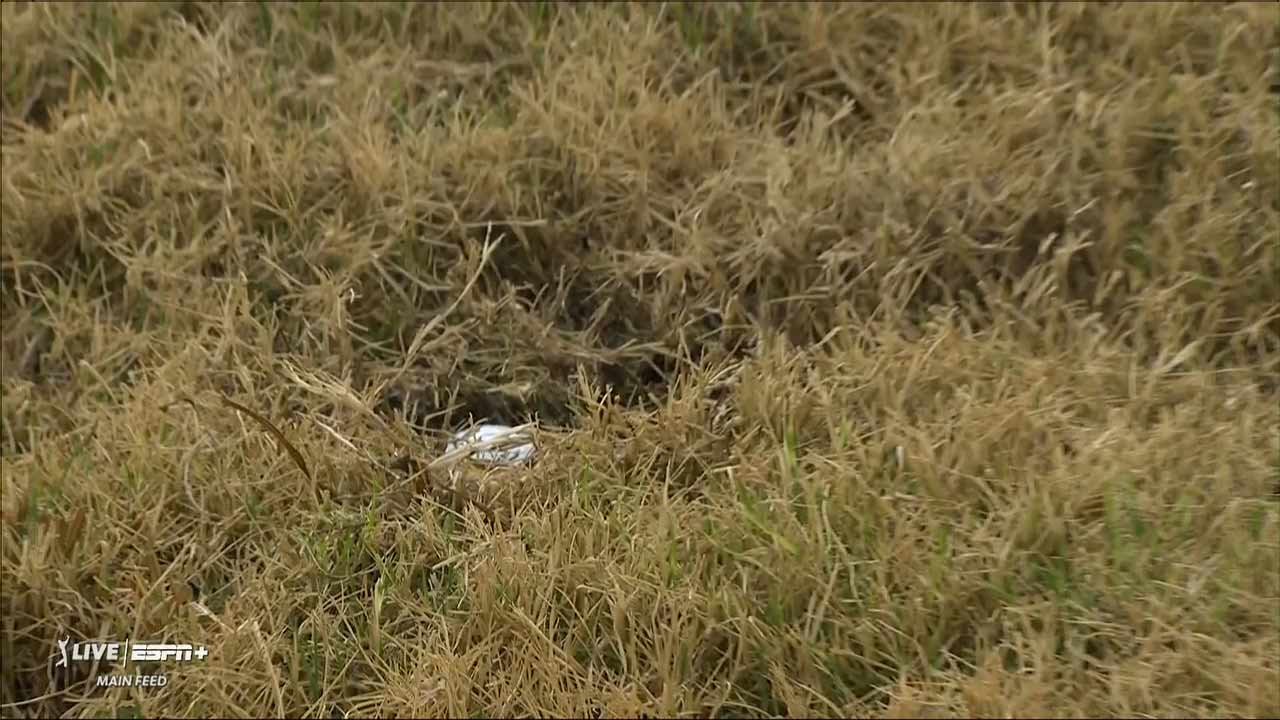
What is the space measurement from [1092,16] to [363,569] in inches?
67.5

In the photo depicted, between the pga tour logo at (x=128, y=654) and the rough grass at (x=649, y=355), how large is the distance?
22mm

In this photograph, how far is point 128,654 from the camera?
1.82 meters

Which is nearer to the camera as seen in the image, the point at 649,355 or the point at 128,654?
the point at 128,654

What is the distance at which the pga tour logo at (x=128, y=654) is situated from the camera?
1.79 m

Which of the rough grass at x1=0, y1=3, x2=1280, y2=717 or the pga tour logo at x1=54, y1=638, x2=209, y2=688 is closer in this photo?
the rough grass at x1=0, y1=3, x2=1280, y2=717

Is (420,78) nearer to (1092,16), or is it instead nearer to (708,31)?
(708,31)

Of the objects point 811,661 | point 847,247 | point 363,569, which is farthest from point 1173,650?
point 363,569

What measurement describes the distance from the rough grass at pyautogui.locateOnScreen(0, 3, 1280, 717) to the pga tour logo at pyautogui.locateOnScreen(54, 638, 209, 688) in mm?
22

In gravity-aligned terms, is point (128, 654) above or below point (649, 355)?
below

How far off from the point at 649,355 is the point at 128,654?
0.91 m

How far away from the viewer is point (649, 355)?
2.25 metres

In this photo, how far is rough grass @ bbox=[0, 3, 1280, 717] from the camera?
5.55 ft

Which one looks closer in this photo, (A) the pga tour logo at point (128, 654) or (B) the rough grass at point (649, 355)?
(B) the rough grass at point (649, 355)

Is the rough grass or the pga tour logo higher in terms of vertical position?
the rough grass
